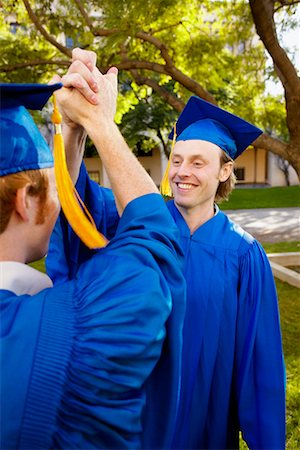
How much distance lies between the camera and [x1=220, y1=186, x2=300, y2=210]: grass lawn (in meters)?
16.7

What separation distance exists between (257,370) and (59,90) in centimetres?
136

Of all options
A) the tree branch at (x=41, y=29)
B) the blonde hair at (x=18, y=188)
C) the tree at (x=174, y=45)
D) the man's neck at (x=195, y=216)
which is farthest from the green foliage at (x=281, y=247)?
the blonde hair at (x=18, y=188)

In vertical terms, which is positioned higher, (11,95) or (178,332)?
(11,95)

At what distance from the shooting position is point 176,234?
37.6 inches

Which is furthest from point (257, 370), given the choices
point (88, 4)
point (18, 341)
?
point (88, 4)

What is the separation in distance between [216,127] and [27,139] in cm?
137

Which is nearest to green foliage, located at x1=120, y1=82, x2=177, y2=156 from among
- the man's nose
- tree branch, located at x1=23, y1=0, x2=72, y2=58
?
tree branch, located at x1=23, y1=0, x2=72, y2=58

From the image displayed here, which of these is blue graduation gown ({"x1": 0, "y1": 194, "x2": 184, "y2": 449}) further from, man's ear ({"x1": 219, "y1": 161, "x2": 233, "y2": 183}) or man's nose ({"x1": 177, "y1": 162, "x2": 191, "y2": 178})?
man's ear ({"x1": 219, "y1": 161, "x2": 233, "y2": 183})

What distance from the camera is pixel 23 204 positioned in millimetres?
826

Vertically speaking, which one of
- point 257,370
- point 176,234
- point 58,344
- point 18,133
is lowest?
point 257,370

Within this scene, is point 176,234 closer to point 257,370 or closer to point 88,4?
point 257,370

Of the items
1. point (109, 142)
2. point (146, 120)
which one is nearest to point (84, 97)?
point (109, 142)

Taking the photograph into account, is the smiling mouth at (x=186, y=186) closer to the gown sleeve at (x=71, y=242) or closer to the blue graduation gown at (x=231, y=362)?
the blue graduation gown at (x=231, y=362)

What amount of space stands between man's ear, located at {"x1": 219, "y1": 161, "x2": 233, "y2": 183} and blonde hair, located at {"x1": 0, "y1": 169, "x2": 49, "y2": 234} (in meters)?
1.34
